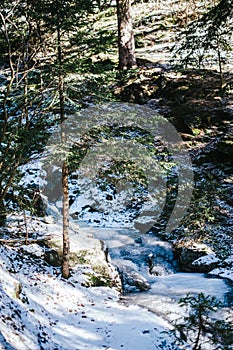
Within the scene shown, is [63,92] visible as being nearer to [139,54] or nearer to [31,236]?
[31,236]

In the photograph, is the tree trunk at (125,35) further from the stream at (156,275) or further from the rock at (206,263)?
the rock at (206,263)

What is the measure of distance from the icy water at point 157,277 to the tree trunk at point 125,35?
340 inches

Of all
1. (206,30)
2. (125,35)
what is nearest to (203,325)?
(206,30)

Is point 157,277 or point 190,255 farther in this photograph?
point 190,255

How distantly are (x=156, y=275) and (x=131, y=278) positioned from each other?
1.01 metres

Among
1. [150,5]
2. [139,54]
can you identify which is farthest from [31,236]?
[150,5]

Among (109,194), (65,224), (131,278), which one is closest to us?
(65,224)

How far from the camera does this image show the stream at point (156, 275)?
8117 millimetres

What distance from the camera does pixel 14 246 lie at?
8234mm

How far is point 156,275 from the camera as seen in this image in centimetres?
1007

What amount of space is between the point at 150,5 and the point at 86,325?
77.3ft

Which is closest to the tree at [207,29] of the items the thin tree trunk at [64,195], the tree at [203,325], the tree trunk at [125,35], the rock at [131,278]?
the thin tree trunk at [64,195]

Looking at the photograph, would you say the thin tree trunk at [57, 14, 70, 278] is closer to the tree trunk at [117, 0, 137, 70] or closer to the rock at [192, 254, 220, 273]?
the rock at [192, 254, 220, 273]

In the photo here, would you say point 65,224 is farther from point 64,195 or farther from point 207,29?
point 207,29
